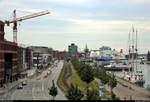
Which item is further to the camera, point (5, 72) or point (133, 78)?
point (133, 78)

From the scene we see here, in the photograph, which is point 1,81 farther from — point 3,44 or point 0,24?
point 0,24

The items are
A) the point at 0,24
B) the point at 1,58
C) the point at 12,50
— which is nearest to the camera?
the point at 1,58

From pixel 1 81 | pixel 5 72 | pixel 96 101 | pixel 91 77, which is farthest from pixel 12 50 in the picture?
pixel 96 101

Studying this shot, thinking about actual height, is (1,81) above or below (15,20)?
below

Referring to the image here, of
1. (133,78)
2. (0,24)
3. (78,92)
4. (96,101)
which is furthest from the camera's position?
(133,78)

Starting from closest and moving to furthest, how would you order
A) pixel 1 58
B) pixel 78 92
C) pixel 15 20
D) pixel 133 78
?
pixel 78 92
pixel 1 58
pixel 133 78
pixel 15 20

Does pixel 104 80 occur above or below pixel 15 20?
below

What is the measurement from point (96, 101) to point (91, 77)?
2984 centimetres

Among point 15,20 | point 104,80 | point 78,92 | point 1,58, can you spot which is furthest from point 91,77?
point 15,20

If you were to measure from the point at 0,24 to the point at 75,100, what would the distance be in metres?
47.5

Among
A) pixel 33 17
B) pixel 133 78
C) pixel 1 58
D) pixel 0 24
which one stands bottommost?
pixel 133 78

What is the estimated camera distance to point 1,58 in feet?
226

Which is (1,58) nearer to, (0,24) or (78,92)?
(0,24)

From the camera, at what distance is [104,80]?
65062mm
